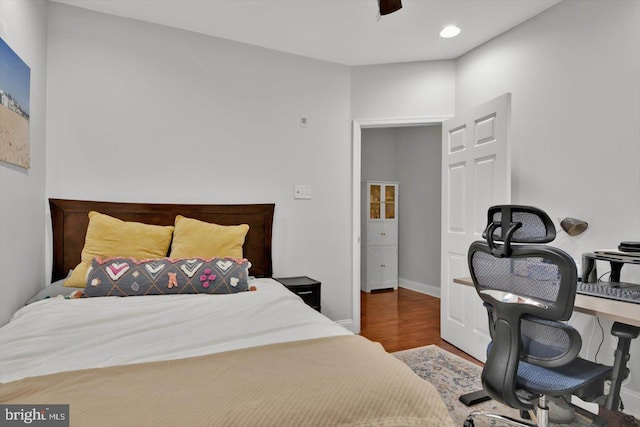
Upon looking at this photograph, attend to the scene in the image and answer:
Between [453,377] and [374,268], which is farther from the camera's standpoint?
[374,268]

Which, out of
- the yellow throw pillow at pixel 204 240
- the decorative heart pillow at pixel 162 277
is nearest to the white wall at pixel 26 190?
the decorative heart pillow at pixel 162 277

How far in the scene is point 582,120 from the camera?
238 cm

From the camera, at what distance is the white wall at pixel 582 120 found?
212 centimetres

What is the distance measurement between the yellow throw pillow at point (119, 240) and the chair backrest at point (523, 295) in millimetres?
2045

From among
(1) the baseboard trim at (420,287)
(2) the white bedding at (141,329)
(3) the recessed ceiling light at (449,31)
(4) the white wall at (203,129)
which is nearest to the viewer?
(2) the white bedding at (141,329)

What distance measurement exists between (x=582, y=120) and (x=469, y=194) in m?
0.91

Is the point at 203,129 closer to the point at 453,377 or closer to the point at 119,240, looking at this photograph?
the point at 119,240

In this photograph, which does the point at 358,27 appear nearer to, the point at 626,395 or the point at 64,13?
the point at 64,13

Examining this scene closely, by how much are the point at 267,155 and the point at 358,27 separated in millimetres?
1270

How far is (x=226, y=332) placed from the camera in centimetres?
148

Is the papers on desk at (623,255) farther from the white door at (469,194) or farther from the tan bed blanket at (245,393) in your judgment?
the tan bed blanket at (245,393)

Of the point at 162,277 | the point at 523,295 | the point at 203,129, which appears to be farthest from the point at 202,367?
the point at 203,129

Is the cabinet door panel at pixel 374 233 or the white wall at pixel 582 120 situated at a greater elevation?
the white wall at pixel 582 120

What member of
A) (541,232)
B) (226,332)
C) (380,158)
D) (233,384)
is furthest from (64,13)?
(380,158)
